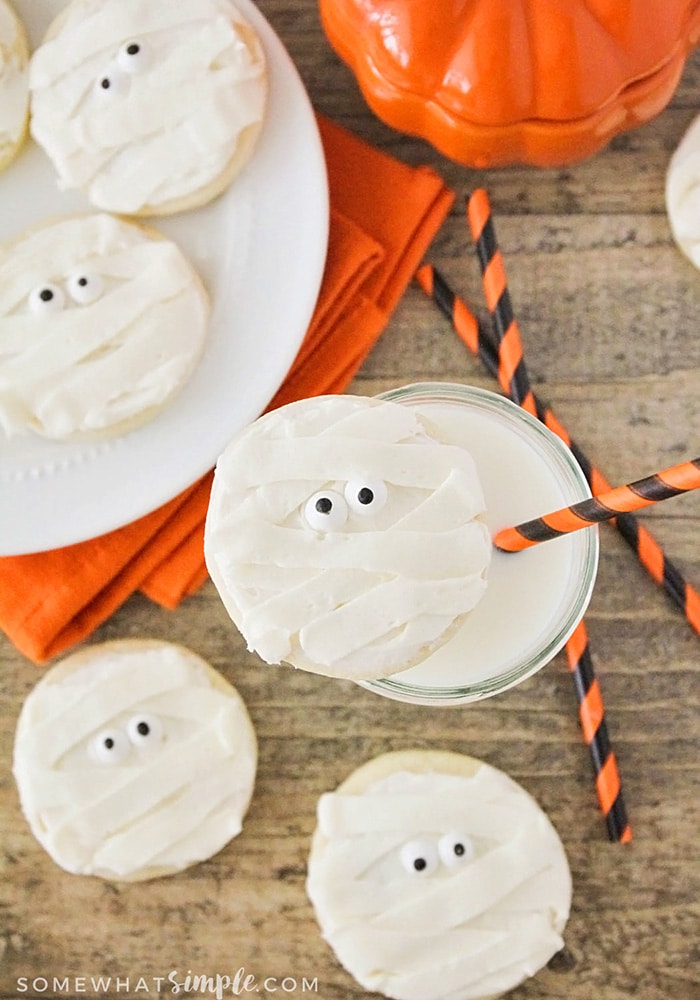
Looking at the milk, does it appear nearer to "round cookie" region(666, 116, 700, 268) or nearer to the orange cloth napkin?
the orange cloth napkin

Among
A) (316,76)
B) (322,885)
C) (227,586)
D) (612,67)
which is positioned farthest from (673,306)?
(322,885)

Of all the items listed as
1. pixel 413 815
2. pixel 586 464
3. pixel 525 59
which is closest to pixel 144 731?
pixel 413 815

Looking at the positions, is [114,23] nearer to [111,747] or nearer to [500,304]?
[500,304]

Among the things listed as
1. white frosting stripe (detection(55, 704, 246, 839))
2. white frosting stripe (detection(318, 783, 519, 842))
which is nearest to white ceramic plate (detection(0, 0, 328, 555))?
white frosting stripe (detection(55, 704, 246, 839))

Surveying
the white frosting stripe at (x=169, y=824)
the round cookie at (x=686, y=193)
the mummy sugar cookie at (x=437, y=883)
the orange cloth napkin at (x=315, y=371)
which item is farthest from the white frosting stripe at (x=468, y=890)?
the round cookie at (x=686, y=193)

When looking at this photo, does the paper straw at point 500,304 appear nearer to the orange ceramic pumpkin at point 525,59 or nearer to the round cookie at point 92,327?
the orange ceramic pumpkin at point 525,59

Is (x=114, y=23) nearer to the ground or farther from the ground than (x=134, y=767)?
farther from the ground
